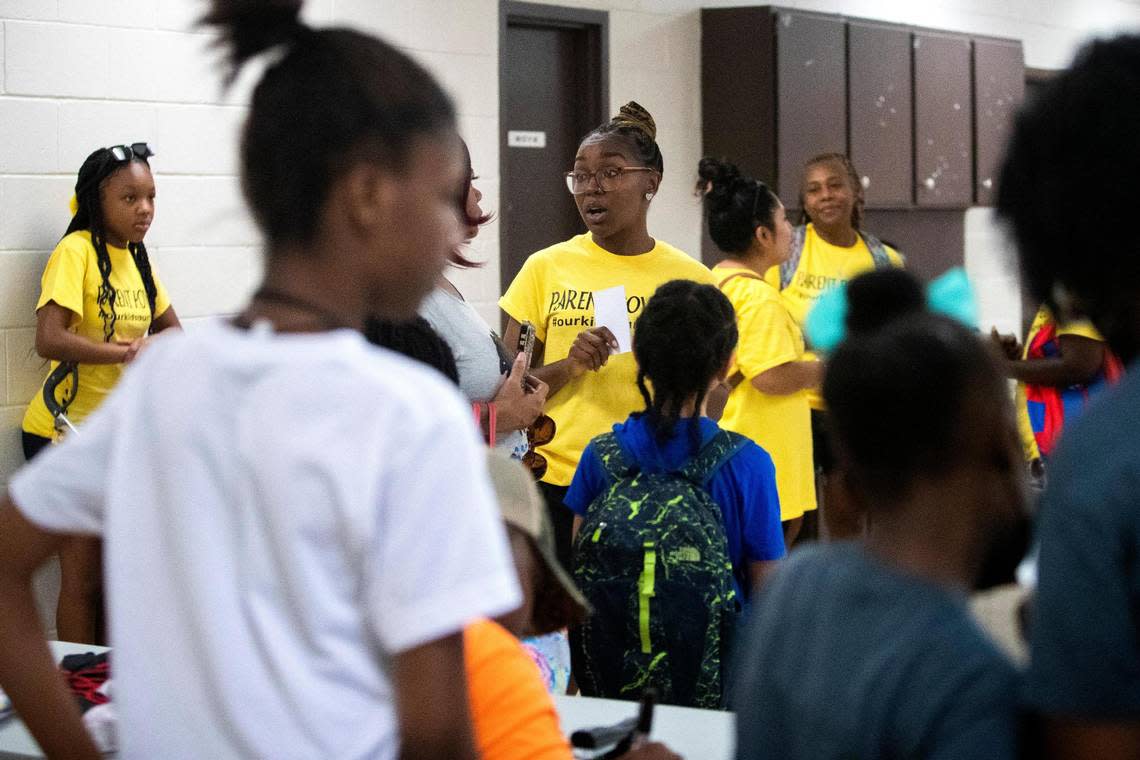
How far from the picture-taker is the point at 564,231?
18.2 ft

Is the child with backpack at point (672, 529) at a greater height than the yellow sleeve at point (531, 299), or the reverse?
the yellow sleeve at point (531, 299)

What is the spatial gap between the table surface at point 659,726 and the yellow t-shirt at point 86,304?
6.93 feet

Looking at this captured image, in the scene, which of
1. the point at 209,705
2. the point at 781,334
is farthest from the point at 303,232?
the point at 781,334

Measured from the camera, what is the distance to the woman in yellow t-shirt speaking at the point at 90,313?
3703 mm

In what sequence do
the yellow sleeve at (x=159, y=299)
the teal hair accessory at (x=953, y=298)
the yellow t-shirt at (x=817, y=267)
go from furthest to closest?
the yellow t-shirt at (x=817, y=267) < the yellow sleeve at (x=159, y=299) < the teal hair accessory at (x=953, y=298)

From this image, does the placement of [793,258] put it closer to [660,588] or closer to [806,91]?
[806,91]

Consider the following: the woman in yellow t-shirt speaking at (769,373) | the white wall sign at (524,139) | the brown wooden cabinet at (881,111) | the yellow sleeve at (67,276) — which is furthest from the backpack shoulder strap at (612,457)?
the brown wooden cabinet at (881,111)

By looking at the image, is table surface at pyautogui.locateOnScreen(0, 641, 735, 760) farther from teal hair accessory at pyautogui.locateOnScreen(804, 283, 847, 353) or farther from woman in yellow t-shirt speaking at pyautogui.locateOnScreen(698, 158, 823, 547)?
woman in yellow t-shirt speaking at pyautogui.locateOnScreen(698, 158, 823, 547)

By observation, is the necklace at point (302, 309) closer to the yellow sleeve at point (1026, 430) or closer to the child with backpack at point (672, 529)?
the child with backpack at point (672, 529)

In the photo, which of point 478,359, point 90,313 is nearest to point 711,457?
point 478,359

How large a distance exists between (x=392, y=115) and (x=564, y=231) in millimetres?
4608

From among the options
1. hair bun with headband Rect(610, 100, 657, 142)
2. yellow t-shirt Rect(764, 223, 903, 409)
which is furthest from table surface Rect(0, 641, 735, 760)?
yellow t-shirt Rect(764, 223, 903, 409)

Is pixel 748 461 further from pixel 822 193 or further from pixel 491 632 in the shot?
pixel 822 193

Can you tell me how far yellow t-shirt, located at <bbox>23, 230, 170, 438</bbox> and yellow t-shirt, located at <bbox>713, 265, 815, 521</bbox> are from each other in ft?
5.57
